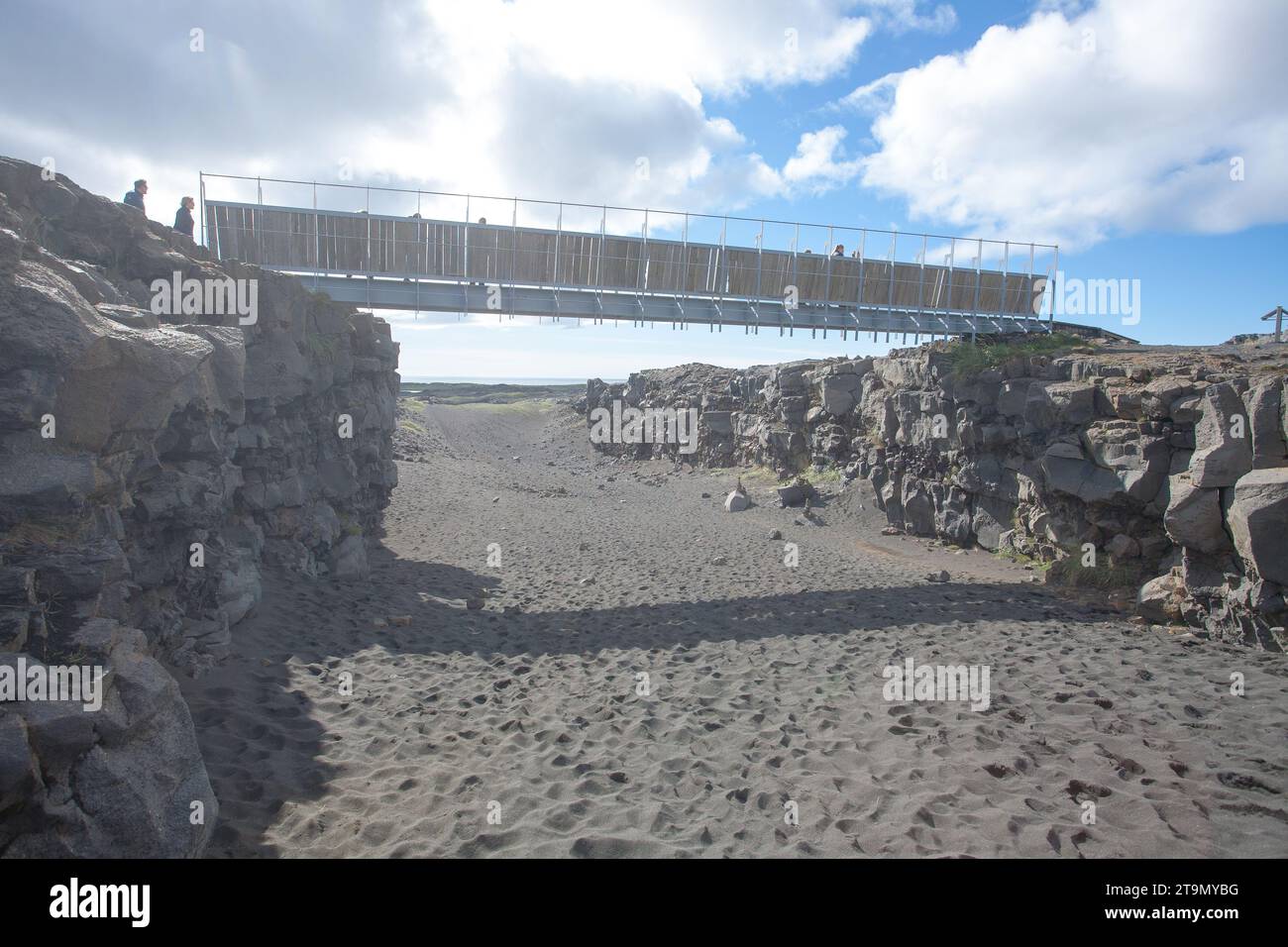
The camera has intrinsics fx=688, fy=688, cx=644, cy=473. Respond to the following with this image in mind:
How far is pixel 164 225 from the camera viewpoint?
11.8 m

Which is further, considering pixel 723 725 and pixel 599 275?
pixel 599 275

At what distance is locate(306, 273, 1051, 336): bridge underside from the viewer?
52.7ft

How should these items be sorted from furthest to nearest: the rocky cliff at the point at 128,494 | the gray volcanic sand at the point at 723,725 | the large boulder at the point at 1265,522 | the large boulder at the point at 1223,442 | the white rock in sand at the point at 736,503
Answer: the white rock in sand at the point at 736,503
the large boulder at the point at 1223,442
the large boulder at the point at 1265,522
the gray volcanic sand at the point at 723,725
the rocky cliff at the point at 128,494

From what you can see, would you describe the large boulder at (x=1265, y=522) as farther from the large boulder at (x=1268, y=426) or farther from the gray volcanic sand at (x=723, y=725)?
the gray volcanic sand at (x=723, y=725)

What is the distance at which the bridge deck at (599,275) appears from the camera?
15703 millimetres

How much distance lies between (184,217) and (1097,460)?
19247mm

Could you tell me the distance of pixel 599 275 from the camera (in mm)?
17406

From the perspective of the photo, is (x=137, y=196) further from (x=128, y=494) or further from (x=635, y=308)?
(x=635, y=308)

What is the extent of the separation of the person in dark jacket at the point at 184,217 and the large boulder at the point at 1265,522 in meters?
18.8

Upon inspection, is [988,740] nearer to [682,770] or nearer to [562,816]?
[682,770]

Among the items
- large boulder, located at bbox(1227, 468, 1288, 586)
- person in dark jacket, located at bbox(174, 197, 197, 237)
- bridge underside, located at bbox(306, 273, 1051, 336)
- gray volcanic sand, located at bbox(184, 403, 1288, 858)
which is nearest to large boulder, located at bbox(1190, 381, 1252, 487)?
large boulder, located at bbox(1227, 468, 1288, 586)

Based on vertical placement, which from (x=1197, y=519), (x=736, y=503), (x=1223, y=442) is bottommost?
(x=736, y=503)

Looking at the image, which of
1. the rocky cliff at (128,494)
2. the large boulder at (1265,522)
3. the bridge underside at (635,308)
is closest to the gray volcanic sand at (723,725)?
the rocky cliff at (128,494)

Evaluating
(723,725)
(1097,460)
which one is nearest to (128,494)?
(723,725)
